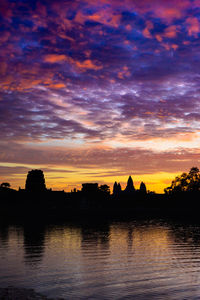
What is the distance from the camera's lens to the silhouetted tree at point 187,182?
507 ft

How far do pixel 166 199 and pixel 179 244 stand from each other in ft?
334

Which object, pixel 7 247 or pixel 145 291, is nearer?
pixel 145 291

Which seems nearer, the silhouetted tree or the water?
the water

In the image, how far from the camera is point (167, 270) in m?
27.7

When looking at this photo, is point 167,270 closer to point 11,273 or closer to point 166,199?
point 11,273

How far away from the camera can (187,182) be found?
15738cm

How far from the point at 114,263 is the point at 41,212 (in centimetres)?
11493

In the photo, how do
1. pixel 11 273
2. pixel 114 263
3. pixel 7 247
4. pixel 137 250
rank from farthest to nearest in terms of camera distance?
pixel 7 247 < pixel 137 250 < pixel 114 263 < pixel 11 273

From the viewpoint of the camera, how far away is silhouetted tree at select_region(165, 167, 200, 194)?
507ft

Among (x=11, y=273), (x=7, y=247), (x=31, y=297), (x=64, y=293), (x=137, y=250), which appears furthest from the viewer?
(x=7, y=247)

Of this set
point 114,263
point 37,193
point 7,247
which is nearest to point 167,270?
point 114,263

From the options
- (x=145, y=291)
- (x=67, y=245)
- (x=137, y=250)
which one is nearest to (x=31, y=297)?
(x=145, y=291)

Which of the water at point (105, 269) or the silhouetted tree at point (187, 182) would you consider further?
the silhouetted tree at point (187, 182)

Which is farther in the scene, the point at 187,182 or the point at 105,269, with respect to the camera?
the point at 187,182
